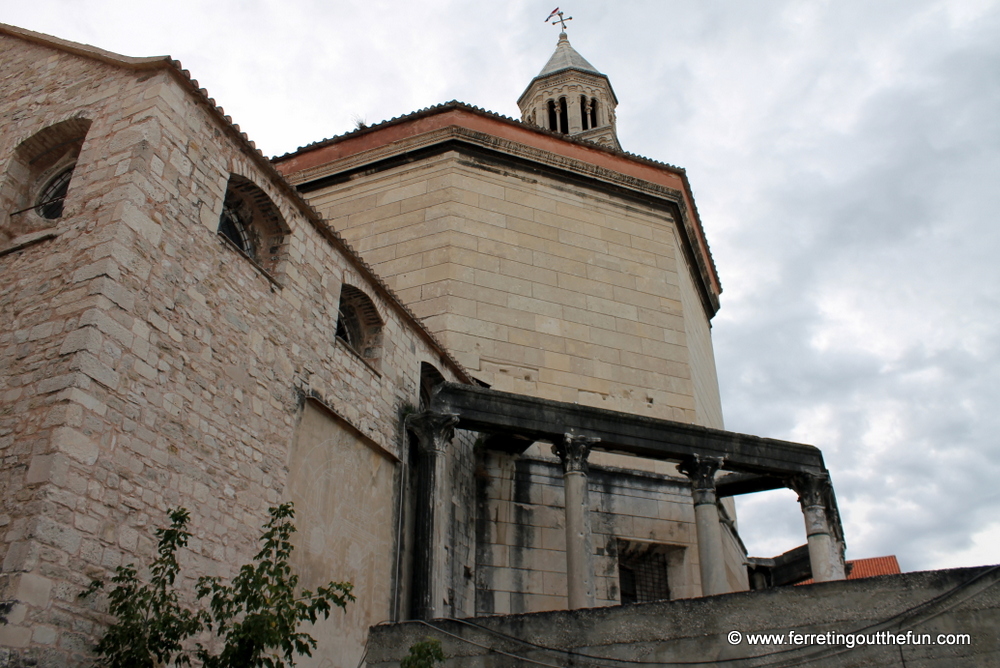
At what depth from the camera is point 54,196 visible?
9273mm

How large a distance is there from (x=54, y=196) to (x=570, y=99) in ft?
81.8

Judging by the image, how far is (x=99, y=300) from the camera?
23.9ft

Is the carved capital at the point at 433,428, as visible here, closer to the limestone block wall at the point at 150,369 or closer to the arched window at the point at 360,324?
the limestone block wall at the point at 150,369

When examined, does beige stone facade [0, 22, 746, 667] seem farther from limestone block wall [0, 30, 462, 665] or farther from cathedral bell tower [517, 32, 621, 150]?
cathedral bell tower [517, 32, 621, 150]

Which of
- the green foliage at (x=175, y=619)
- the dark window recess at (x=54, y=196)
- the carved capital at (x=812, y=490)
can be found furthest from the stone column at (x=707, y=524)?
the dark window recess at (x=54, y=196)

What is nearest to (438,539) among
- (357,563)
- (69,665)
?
(357,563)

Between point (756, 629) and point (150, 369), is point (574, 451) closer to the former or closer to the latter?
point (756, 629)

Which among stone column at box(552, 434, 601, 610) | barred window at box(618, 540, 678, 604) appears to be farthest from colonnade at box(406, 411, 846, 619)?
barred window at box(618, 540, 678, 604)

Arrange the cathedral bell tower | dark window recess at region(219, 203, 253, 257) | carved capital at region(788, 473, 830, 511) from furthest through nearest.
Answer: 1. the cathedral bell tower
2. carved capital at region(788, 473, 830, 511)
3. dark window recess at region(219, 203, 253, 257)

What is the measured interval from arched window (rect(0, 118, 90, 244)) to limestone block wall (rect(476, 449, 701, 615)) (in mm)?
7066

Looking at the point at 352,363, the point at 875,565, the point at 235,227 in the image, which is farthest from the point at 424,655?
the point at 875,565

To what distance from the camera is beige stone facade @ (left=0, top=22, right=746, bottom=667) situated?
703 cm

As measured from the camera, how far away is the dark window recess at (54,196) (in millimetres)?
9188

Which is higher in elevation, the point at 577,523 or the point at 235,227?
the point at 235,227
